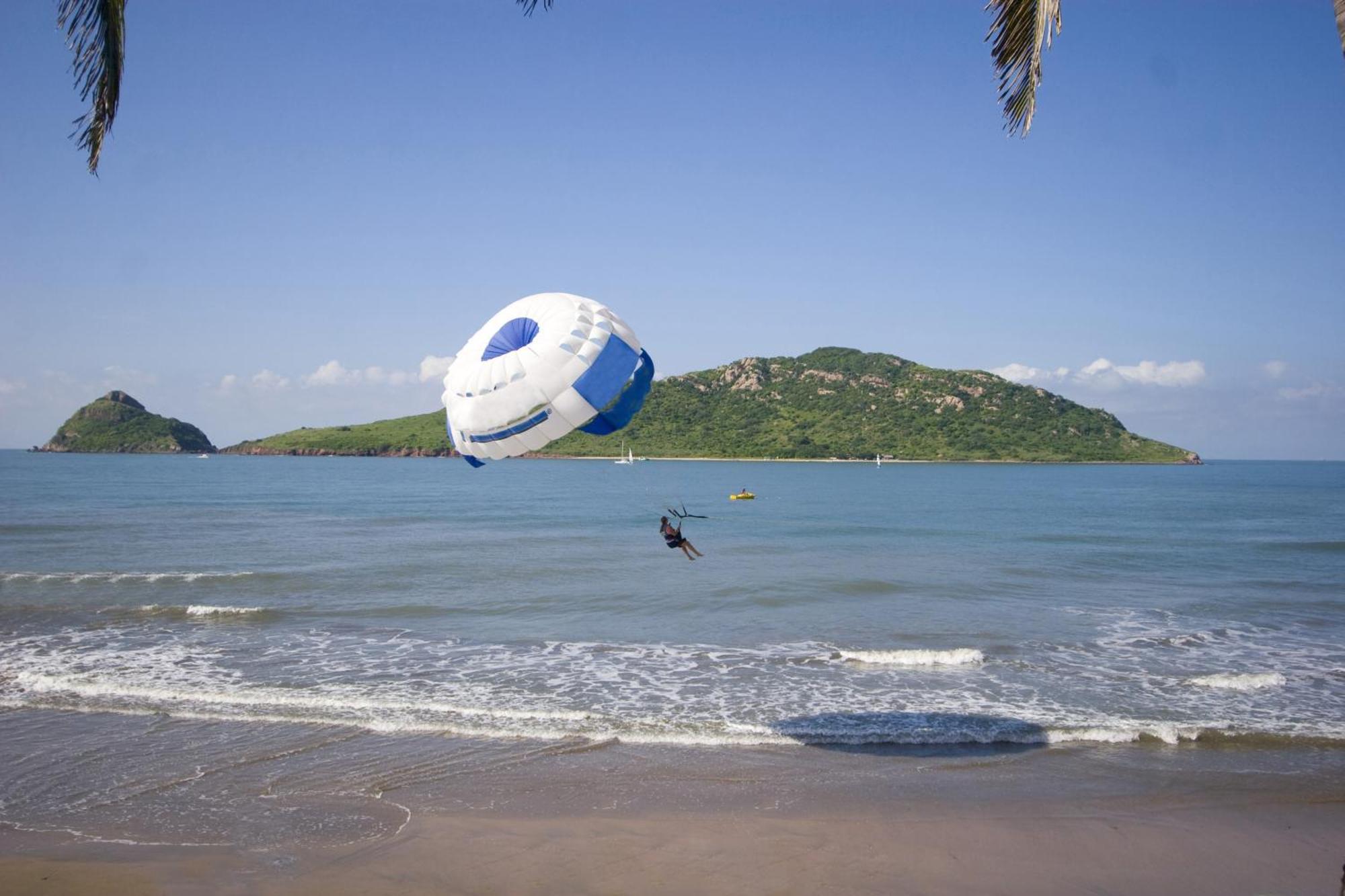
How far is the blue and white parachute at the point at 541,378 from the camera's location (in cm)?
1106

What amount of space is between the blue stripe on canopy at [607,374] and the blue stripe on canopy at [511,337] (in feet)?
3.14

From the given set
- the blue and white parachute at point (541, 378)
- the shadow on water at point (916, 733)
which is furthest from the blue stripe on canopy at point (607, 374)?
the shadow on water at point (916, 733)

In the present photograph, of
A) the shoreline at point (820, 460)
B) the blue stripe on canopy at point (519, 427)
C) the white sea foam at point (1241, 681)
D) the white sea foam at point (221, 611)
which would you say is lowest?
the white sea foam at point (1241, 681)

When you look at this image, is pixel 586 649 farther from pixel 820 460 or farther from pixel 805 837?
pixel 820 460

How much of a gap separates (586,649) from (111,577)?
1916 cm

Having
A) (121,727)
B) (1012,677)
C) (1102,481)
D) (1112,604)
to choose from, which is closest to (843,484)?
(1102,481)

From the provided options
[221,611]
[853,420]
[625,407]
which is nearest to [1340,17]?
[625,407]

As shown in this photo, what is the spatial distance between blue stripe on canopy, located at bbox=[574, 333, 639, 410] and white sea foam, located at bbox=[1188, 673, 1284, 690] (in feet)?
44.0

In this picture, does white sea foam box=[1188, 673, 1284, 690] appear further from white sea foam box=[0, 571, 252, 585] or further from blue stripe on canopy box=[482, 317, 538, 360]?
white sea foam box=[0, 571, 252, 585]

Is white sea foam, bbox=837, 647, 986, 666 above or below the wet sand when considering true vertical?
above

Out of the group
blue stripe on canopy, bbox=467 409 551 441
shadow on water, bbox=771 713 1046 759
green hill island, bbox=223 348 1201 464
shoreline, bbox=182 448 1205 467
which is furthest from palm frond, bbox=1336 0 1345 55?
green hill island, bbox=223 348 1201 464

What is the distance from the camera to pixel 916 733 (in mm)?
13523

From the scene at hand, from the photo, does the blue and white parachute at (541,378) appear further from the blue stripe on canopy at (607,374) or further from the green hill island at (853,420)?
the green hill island at (853,420)

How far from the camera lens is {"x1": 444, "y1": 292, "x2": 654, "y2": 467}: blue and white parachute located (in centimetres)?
1106
